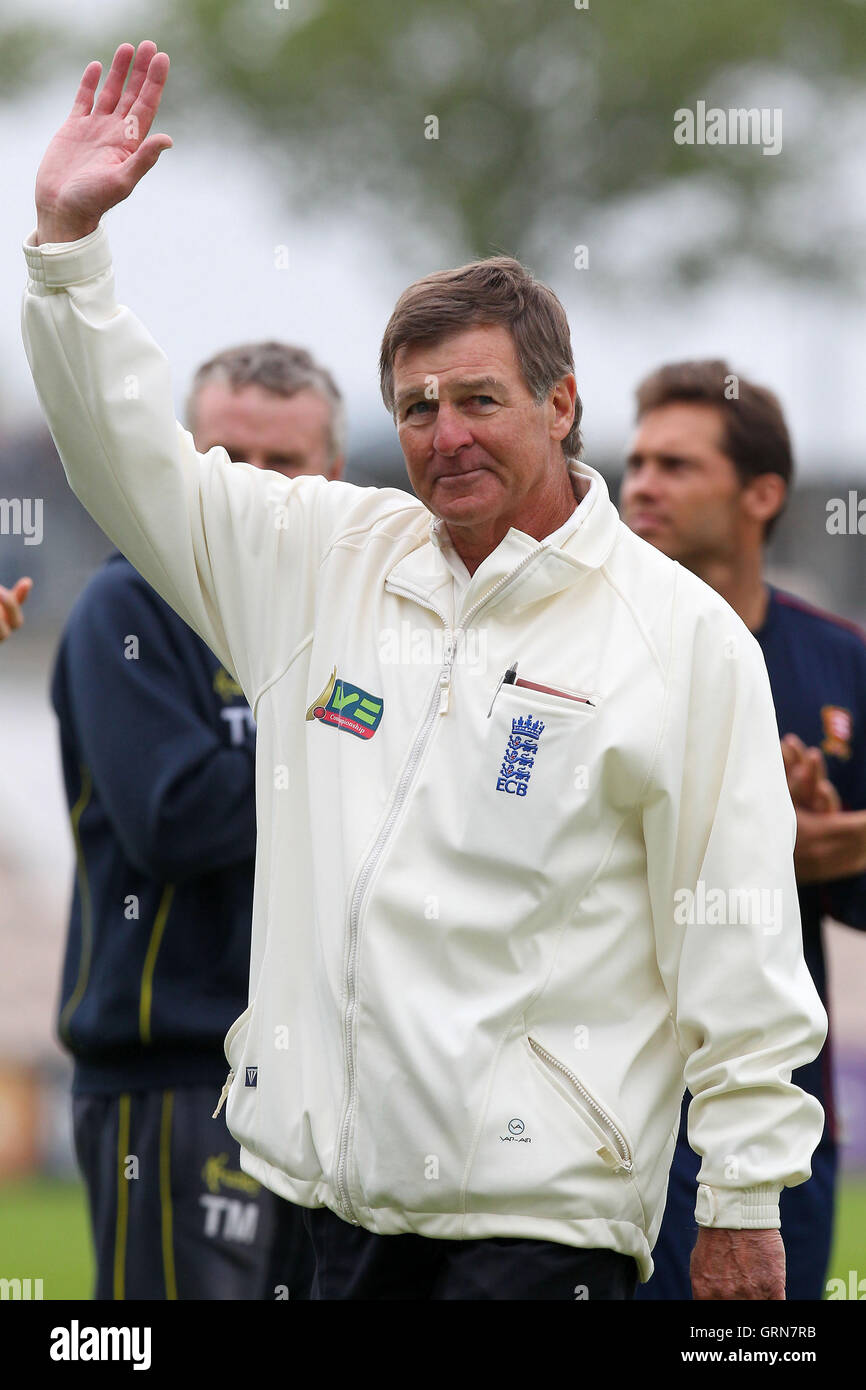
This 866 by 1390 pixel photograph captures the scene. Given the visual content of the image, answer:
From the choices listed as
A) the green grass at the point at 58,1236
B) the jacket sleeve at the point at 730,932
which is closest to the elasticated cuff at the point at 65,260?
the jacket sleeve at the point at 730,932

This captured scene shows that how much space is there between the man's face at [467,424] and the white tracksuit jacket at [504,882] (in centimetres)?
10

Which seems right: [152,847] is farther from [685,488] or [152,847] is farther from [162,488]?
[685,488]

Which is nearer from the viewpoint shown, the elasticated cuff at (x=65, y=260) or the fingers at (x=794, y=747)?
the elasticated cuff at (x=65, y=260)

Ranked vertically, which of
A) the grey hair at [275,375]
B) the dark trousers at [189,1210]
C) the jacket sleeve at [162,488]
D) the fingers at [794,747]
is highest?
the grey hair at [275,375]

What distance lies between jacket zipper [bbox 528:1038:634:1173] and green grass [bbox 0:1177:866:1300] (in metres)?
3.65

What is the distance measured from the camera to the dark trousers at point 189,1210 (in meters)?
3.31

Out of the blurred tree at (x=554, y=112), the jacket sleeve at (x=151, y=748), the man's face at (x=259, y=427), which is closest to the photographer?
the jacket sleeve at (x=151, y=748)

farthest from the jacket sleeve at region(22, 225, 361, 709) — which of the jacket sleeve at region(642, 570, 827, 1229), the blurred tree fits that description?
the blurred tree

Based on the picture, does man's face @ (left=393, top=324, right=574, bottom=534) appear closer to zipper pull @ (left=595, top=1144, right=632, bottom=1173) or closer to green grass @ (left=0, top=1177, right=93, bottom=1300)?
zipper pull @ (left=595, top=1144, right=632, bottom=1173)

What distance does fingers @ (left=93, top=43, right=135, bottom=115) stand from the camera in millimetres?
2479

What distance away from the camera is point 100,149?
2432 millimetres

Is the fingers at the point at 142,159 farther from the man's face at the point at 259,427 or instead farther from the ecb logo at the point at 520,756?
the man's face at the point at 259,427

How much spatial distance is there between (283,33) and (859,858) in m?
10.0

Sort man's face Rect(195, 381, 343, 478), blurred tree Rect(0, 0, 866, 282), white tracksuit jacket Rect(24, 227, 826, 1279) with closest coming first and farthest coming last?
white tracksuit jacket Rect(24, 227, 826, 1279)
man's face Rect(195, 381, 343, 478)
blurred tree Rect(0, 0, 866, 282)
